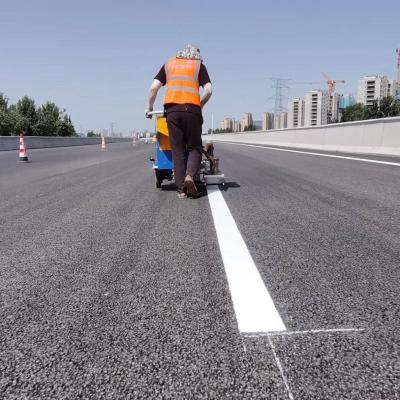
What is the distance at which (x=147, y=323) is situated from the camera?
1766 millimetres

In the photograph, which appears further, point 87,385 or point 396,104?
point 396,104

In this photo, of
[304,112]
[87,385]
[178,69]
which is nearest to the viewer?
[87,385]

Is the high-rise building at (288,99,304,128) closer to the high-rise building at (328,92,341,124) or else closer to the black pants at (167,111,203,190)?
the high-rise building at (328,92,341,124)

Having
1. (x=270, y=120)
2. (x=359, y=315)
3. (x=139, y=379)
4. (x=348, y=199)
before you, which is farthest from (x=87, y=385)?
(x=270, y=120)

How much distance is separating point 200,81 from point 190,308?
4297 millimetres

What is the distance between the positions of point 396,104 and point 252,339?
383ft

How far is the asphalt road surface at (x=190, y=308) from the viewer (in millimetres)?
1349

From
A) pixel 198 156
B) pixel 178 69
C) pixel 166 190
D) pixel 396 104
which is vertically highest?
pixel 396 104

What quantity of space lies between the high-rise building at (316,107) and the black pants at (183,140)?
16536 centimetres

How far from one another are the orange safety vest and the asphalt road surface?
79.9 inches

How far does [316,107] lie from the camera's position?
6550 inches

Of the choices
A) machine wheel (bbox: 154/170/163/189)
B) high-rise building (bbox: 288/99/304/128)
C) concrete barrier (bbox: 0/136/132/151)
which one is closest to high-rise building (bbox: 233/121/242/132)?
high-rise building (bbox: 288/99/304/128)

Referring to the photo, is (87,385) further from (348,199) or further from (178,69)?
(178,69)

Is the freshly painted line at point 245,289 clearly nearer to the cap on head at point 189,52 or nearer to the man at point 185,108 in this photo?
the man at point 185,108
